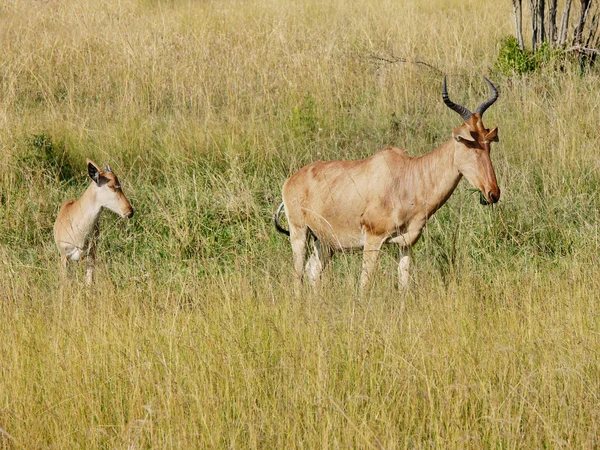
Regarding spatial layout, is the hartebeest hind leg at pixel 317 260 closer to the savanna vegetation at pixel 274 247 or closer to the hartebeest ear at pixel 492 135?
the savanna vegetation at pixel 274 247

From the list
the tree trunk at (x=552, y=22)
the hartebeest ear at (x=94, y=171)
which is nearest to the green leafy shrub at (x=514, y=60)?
the tree trunk at (x=552, y=22)

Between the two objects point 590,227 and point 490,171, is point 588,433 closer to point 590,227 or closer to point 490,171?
point 490,171

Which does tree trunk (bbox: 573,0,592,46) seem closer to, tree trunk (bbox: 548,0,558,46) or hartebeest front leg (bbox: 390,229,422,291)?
tree trunk (bbox: 548,0,558,46)

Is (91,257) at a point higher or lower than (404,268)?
lower

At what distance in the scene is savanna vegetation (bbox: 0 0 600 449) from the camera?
422 cm

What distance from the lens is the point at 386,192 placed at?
6391 mm

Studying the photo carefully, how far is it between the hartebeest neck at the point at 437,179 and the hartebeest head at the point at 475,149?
0.14 m

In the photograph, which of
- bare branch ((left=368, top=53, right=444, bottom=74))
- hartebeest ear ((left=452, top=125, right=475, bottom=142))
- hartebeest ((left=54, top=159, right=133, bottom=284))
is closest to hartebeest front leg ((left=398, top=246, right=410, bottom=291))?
hartebeest ear ((left=452, top=125, right=475, bottom=142))

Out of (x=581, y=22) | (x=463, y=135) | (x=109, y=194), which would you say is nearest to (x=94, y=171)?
(x=109, y=194)

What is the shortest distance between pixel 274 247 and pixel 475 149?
2.16 m

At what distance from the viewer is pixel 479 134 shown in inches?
237

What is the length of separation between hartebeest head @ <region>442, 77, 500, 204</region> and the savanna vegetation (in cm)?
64

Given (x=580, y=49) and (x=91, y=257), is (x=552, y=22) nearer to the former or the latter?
(x=580, y=49)

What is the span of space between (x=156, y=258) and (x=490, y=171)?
119 inches
